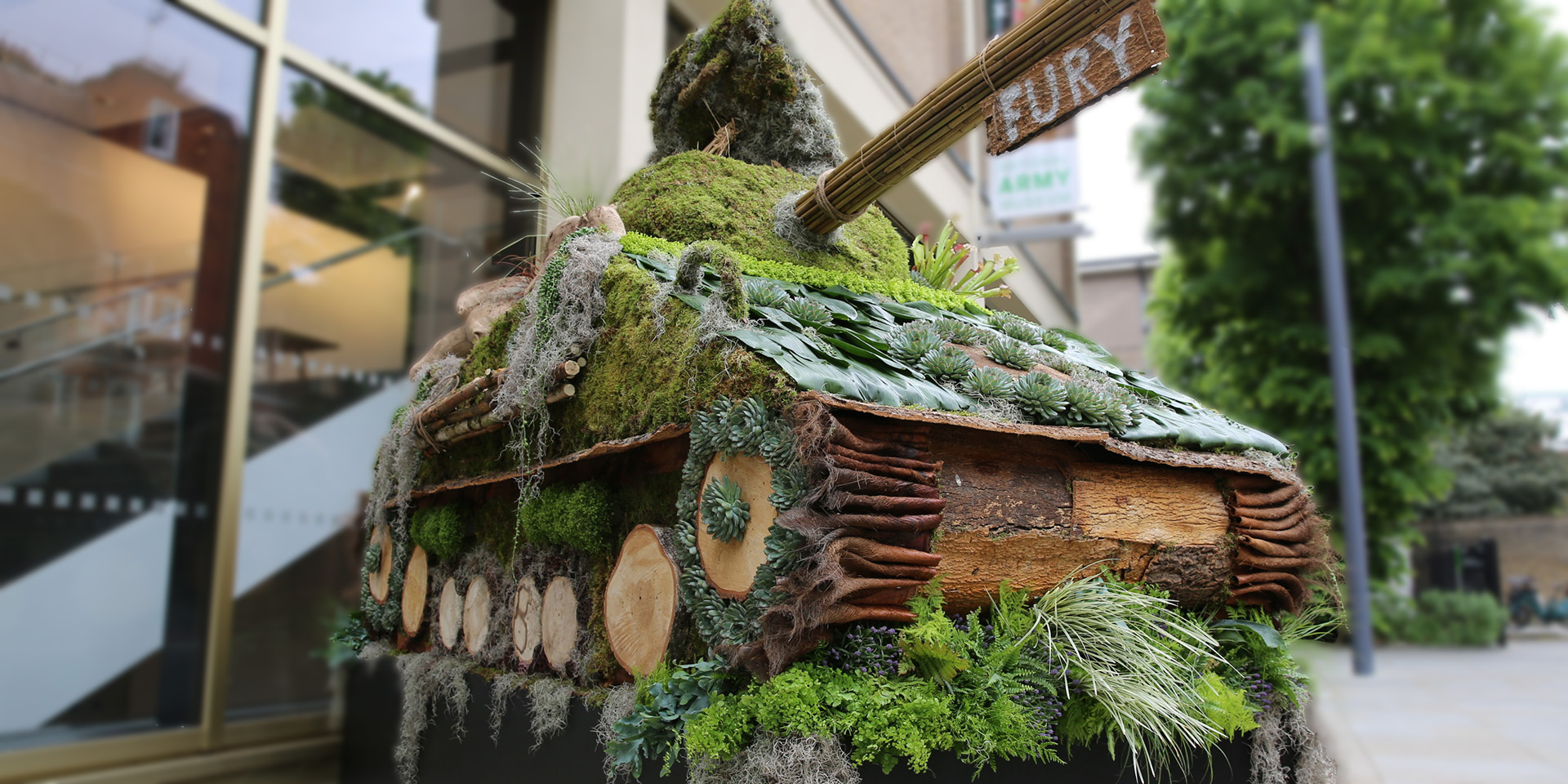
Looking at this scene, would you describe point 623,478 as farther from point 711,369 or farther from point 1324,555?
point 1324,555

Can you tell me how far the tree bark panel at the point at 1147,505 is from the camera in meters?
2.68

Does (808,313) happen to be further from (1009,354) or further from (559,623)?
(559,623)

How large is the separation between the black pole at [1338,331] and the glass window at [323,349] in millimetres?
7359

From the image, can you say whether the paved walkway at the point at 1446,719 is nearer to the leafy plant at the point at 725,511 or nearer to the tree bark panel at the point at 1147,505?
the tree bark panel at the point at 1147,505

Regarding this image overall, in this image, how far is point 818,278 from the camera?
349 centimetres

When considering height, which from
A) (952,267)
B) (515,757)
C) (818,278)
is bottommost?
(515,757)

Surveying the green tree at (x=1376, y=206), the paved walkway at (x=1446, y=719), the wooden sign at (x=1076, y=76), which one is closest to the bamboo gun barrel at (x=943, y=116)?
the wooden sign at (x=1076, y=76)

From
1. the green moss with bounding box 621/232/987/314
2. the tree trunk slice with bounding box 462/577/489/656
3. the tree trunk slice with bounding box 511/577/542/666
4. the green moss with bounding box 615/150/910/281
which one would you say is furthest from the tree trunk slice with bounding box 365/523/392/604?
the green moss with bounding box 621/232/987/314

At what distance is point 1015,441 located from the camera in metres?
2.58

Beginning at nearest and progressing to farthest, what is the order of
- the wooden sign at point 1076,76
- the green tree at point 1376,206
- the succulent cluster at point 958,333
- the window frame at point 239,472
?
the wooden sign at point 1076,76, the succulent cluster at point 958,333, the window frame at point 239,472, the green tree at point 1376,206

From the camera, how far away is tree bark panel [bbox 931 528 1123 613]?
7.92 feet

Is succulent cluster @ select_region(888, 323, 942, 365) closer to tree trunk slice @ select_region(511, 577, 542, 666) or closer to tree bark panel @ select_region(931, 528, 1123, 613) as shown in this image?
tree bark panel @ select_region(931, 528, 1123, 613)

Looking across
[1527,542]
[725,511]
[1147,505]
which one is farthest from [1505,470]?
[725,511]

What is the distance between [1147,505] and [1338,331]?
6.30 meters
